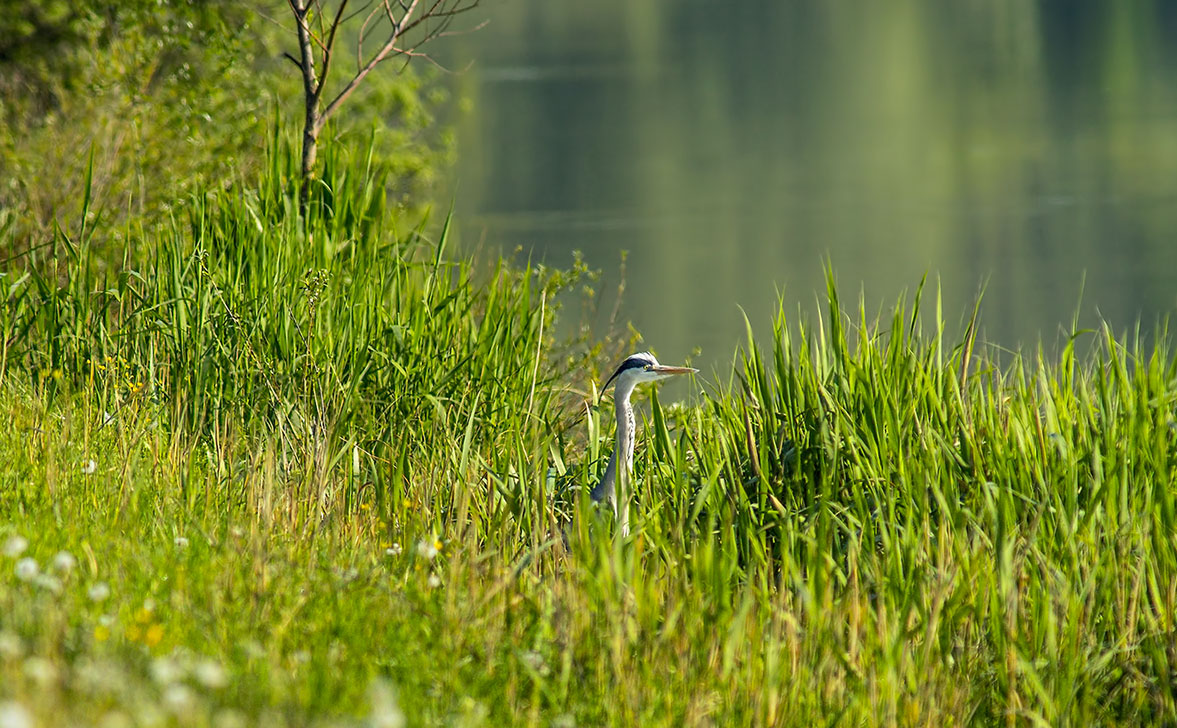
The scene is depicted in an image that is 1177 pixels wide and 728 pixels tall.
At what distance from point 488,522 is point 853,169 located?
2969 cm

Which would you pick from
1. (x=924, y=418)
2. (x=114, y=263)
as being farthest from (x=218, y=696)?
(x=114, y=263)

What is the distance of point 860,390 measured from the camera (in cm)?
490

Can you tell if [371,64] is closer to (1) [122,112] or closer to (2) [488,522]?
(2) [488,522]

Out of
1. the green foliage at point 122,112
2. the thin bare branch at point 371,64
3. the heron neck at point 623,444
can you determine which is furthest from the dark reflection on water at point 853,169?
the green foliage at point 122,112

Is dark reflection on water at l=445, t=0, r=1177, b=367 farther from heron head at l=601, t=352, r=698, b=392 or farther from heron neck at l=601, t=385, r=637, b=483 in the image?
heron neck at l=601, t=385, r=637, b=483

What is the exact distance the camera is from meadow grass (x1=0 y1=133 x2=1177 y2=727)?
3.08 m

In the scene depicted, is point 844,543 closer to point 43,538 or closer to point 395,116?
point 43,538

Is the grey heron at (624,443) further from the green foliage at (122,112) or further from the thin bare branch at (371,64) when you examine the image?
the green foliage at (122,112)

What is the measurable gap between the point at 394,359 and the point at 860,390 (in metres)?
2.07

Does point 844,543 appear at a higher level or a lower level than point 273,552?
lower

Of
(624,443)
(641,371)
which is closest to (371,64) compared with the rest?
(641,371)

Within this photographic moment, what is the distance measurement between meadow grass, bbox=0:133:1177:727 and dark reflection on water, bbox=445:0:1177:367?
107cm

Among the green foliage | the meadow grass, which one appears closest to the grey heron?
the meadow grass

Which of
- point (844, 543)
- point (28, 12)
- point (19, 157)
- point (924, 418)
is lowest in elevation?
point (844, 543)
